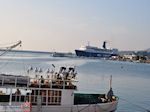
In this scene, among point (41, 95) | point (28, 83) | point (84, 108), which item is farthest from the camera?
point (84, 108)

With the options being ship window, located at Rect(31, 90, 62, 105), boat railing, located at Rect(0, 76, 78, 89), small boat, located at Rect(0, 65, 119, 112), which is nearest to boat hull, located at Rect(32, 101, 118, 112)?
small boat, located at Rect(0, 65, 119, 112)

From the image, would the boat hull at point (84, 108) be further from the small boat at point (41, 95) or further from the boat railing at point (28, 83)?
the boat railing at point (28, 83)

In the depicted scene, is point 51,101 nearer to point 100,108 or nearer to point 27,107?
point 27,107

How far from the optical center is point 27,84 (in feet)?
61.5

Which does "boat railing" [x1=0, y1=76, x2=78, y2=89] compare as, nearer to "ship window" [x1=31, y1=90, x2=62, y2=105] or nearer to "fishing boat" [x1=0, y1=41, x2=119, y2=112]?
"fishing boat" [x1=0, y1=41, x2=119, y2=112]

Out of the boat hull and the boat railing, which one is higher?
the boat railing

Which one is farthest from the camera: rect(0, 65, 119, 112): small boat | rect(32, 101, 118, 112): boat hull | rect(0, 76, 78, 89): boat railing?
rect(32, 101, 118, 112): boat hull

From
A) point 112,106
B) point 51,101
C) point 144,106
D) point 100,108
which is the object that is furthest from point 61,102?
point 144,106

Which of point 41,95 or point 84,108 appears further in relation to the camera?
point 84,108

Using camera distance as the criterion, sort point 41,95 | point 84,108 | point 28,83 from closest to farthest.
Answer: point 28,83 → point 41,95 → point 84,108

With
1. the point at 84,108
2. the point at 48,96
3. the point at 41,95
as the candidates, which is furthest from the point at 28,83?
the point at 84,108

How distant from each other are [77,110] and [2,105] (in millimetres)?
6737

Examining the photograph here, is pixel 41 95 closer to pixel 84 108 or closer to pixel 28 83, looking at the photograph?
pixel 28 83

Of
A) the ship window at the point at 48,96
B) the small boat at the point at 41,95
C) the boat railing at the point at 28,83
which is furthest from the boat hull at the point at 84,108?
the boat railing at the point at 28,83
